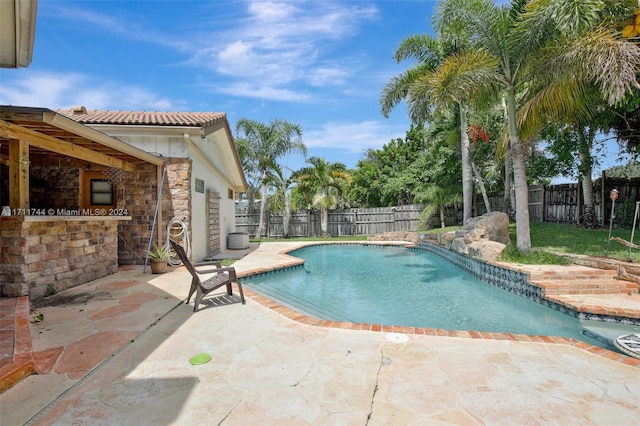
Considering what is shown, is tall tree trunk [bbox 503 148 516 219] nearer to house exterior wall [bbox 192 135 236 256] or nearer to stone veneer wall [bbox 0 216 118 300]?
house exterior wall [bbox 192 135 236 256]

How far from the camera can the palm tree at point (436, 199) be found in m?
17.0

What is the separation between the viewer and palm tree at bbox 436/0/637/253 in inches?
251

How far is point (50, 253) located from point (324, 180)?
563 inches

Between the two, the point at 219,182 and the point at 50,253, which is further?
the point at 219,182

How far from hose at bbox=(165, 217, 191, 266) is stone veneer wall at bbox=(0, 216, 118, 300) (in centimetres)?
147

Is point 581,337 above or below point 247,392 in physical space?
below

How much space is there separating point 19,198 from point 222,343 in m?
4.19

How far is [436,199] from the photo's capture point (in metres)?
17.5

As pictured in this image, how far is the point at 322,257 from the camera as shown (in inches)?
505

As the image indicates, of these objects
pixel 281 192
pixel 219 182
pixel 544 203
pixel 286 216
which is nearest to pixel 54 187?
pixel 219 182

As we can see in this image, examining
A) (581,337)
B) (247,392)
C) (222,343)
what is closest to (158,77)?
(222,343)

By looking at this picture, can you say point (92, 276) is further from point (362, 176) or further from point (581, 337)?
point (362, 176)

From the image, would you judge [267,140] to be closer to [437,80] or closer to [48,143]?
[437,80]

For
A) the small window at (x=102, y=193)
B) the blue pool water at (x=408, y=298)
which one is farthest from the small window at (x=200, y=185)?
the blue pool water at (x=408, y=298)
